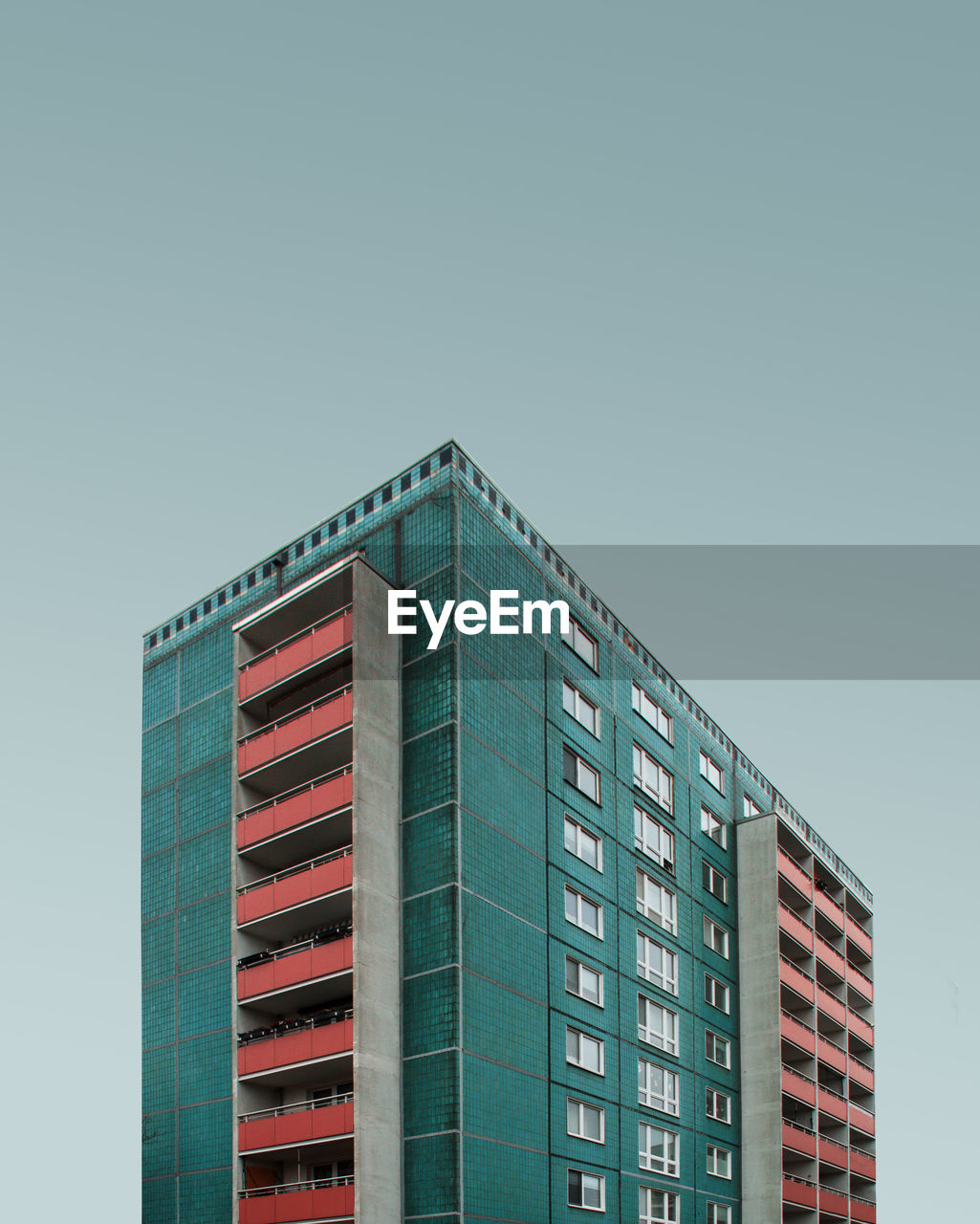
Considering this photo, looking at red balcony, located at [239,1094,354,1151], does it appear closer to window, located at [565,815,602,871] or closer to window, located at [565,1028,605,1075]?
window, located at [565,1028,605,1075]

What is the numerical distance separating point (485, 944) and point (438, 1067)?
3130mm

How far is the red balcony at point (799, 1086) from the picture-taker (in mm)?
50375

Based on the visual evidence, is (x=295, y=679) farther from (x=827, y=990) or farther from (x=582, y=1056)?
(x=827, y=990)

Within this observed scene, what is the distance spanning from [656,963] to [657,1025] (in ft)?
6.21

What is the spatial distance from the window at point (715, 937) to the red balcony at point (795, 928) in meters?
2.47

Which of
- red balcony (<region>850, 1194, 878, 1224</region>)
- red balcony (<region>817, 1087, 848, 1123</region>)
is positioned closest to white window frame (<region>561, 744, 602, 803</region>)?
red balcony (<region>817, 1087, 848, 1123</region>)

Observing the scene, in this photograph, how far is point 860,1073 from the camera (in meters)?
62.3

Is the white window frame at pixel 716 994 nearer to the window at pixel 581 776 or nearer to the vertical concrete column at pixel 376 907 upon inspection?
the window at pixel 581 776

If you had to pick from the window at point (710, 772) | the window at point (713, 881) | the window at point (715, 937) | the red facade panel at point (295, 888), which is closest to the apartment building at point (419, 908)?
the red facade panel at point (295, 888)

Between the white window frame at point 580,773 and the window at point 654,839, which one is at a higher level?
the white window frame at point 580,773

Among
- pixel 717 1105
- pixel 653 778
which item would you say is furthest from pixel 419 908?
pixel 717 1105

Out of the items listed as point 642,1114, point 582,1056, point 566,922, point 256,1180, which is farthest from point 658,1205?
point 256,1180

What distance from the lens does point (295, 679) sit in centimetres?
3650

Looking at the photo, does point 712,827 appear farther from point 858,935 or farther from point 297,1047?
point 297,1047
